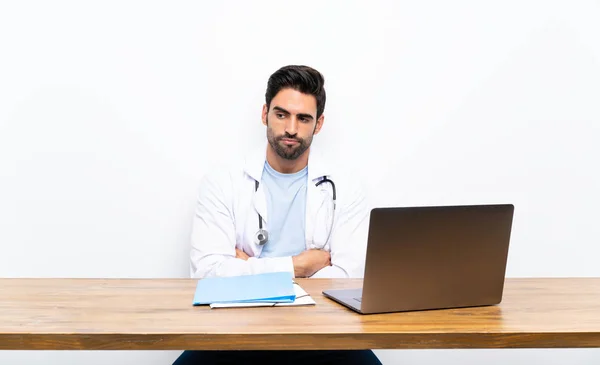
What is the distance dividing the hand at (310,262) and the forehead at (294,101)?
1.91 ft

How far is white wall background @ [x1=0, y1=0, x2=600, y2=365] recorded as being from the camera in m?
2.60

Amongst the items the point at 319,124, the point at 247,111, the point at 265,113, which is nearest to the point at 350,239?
the point at 319,124

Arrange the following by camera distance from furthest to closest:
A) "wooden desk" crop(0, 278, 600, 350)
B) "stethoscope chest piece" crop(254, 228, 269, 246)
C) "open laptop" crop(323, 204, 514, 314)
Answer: "stethoscope chest piece" crop(254, 228, 269, 246)
"open laptop" crop(323, 204, 514, 314)
"wooden desk" crop(0, 278, 600, 350)

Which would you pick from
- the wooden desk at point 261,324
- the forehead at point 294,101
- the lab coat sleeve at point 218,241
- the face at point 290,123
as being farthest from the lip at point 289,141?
the wooden desk at point 261,324

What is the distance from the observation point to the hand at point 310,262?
85.9 inches

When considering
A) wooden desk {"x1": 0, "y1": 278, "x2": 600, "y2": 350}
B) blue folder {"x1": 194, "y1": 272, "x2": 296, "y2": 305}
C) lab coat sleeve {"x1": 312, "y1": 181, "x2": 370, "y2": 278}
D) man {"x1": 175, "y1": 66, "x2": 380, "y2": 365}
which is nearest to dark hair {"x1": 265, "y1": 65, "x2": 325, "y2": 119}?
man {"x1": 175, "y1": 66, "x2": 380, "y2": 365}

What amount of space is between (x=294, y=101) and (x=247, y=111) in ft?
1.02

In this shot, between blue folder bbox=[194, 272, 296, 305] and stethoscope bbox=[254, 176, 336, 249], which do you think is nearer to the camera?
blue folder bbox=[194, 272, 296, 305]

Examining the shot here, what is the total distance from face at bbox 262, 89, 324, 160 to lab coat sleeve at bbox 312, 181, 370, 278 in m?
0.28

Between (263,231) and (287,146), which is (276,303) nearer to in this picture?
(263,231)

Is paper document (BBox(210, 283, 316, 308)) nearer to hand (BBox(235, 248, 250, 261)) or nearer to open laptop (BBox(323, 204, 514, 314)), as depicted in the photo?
open laptop (BBox(323, 204, 514, 314))

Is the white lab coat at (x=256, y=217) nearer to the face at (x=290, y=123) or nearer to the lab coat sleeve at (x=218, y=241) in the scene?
the lab coat sleeve at (x=218, y=241)

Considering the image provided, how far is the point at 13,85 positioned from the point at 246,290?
1.71 m

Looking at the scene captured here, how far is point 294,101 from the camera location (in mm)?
2436
